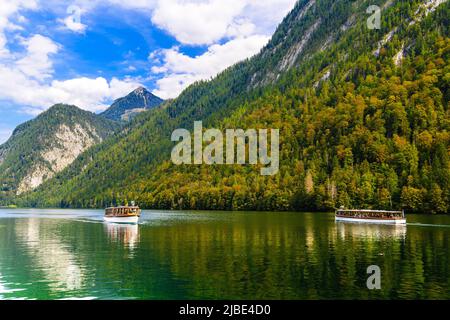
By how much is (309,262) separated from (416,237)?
1643 inches

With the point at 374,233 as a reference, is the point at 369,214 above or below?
above

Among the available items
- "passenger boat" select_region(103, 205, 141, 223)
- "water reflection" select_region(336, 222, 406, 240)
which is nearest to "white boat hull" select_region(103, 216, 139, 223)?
"passenger boat" select_region(103, 205, 141, 223)

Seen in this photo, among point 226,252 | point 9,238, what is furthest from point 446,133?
point 9,238

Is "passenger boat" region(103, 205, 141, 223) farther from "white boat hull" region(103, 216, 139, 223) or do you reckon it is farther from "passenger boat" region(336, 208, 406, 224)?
"passenger boat" region(336, 208, 406, 224)

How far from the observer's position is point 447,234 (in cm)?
9206

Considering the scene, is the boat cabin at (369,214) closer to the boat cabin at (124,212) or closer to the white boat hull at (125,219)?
the white boat hull at (125,219)

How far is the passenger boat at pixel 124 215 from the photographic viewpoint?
490 feet

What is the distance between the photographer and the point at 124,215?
15262cm

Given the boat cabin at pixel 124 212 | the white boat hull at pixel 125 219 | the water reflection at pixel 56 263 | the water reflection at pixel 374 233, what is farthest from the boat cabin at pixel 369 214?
the water reflection at pixel 56 263

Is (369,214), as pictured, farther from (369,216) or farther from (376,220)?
(376,220)

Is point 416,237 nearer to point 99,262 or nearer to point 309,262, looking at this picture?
point 309,262

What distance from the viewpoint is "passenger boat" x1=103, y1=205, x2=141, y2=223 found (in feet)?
490

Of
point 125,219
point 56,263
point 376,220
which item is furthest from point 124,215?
point 56,263
